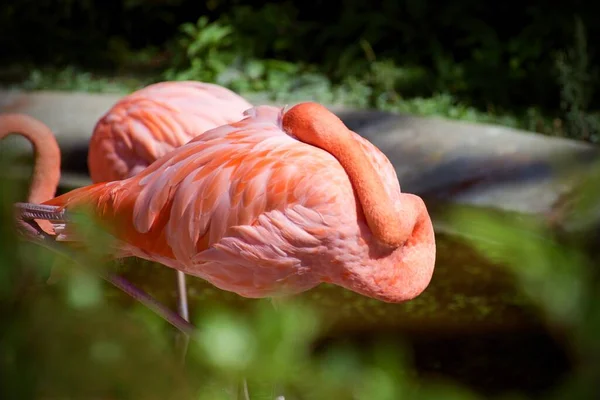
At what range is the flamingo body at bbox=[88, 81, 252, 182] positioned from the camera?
327 cm

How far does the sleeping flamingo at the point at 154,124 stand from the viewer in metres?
3.28

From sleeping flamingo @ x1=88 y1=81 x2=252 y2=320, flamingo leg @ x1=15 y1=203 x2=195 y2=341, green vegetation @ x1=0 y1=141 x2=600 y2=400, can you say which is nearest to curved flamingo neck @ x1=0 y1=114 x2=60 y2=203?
sleeping flamingo @ x1=88 y1=81 x2=252 y2=320

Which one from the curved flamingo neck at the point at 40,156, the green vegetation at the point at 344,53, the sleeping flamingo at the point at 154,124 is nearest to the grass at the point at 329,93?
the green vegetation at the point at 344,53

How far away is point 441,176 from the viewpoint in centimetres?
429

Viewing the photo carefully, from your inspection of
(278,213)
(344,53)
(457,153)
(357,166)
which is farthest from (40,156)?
(344,53)

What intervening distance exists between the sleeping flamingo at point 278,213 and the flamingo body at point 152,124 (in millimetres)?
497

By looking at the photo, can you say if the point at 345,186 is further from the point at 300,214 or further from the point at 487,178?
the point at 487,178

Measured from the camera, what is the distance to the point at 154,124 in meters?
3.29

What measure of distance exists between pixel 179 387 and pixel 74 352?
87 millimetres

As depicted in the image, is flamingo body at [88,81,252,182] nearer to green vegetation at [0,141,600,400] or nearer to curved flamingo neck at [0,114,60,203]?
curved flamingo neck at [0,114,60,203]

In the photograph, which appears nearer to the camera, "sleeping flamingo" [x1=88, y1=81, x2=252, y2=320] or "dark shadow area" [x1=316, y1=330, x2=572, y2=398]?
"dark shadow area" [x1=316, y1=330, x2=572, y2=398]

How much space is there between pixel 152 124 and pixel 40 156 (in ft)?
1.41

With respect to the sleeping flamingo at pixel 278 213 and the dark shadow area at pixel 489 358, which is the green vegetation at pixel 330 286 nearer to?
the dark shadow area at pixel 489 358

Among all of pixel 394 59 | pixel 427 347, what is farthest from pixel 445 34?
pixel 427 347
